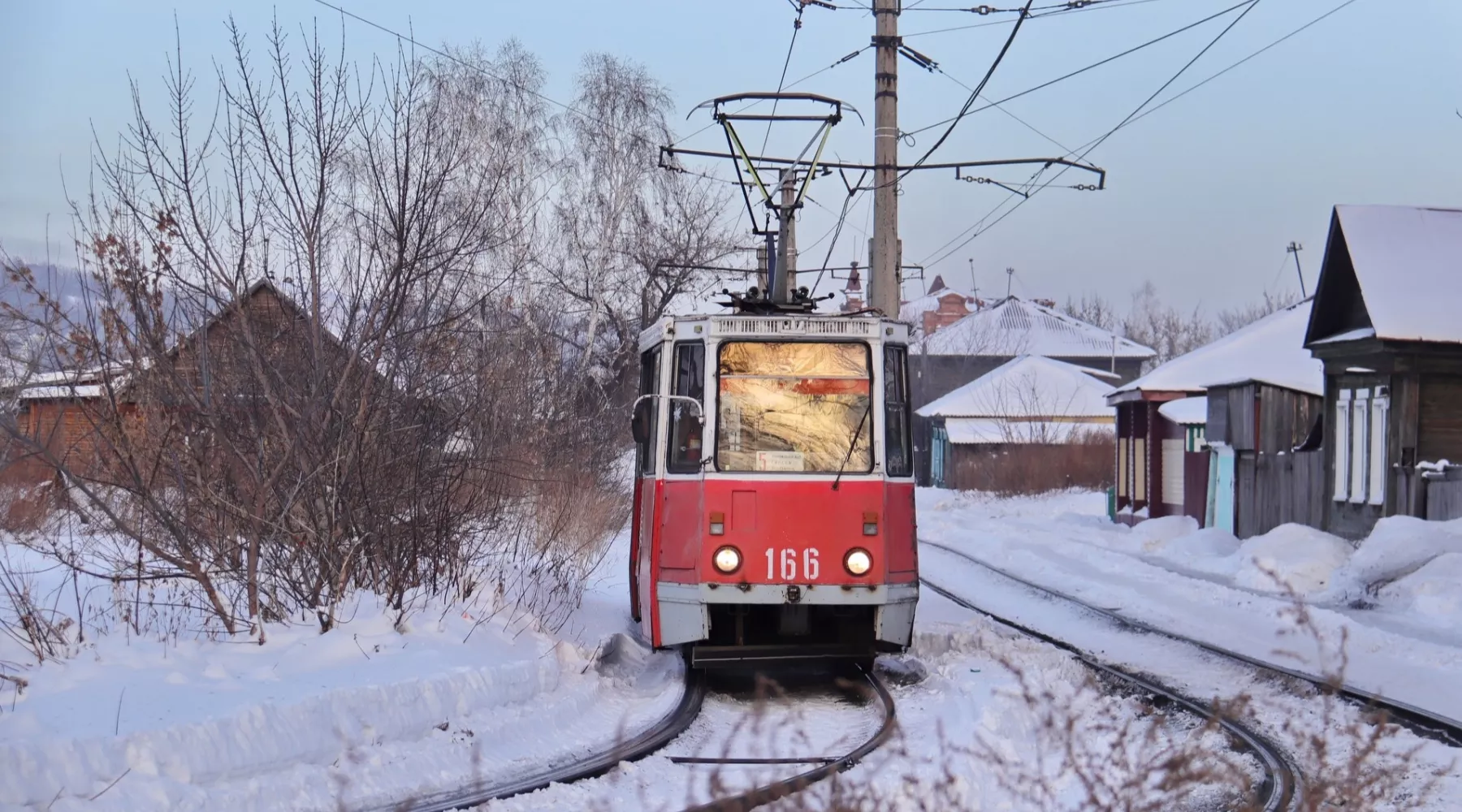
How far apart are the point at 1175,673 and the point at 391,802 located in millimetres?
→ 6842

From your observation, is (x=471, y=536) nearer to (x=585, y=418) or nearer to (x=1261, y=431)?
(x=585, y=418)

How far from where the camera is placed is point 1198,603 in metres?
16.5

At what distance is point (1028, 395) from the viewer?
58.1m

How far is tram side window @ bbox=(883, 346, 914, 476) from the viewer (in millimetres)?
9898

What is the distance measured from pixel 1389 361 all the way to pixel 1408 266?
2.16 metres

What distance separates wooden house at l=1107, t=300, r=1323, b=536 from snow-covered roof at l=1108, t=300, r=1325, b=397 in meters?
0.03

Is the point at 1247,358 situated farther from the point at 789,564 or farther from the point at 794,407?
the point at 789,564

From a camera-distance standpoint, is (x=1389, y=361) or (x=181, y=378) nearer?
(x=181, y=378)

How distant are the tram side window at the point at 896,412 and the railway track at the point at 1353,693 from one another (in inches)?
124

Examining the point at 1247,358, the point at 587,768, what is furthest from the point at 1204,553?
the point at 587,768

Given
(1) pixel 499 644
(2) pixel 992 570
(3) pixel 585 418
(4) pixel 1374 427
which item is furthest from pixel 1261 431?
(1) pixel 499 644

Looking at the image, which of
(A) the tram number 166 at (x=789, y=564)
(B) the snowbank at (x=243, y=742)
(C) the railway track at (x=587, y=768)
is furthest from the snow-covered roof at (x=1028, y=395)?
(B) the snowbank at (x=243, y=742)

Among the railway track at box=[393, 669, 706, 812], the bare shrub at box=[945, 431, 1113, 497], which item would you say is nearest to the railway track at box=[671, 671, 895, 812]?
the railway track at box=[393, 669, 706, 812]

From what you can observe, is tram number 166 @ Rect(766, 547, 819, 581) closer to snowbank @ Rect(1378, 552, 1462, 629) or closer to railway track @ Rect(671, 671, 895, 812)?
railway track @ Rect(671, 671, 895, 812)
